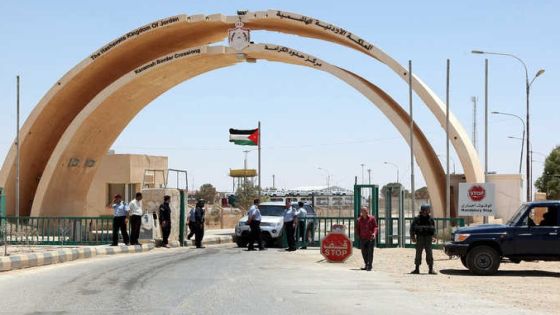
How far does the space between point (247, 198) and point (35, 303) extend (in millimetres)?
61758

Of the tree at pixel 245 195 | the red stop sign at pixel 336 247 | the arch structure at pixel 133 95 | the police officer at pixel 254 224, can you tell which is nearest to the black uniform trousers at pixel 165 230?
the police officer at pixel 254 224

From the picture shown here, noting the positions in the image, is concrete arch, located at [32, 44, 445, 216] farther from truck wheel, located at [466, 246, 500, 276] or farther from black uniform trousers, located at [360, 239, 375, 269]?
truck wheel, located at [466, 246, 500, 276]

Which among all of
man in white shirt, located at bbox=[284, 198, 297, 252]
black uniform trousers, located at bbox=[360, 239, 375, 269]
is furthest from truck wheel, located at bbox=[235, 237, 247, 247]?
black uniform trousers, located at bbox=[360, 239, 375, 269]

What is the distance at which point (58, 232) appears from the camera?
29406 mm

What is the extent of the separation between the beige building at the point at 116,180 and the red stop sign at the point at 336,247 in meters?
32.9

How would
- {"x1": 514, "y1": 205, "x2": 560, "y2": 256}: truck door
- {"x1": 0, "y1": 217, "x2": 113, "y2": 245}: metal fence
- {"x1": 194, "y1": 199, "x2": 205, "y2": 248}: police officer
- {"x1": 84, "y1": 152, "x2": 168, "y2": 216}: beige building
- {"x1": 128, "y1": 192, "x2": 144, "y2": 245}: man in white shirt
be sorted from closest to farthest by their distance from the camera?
{"x1": 514, "y1": 205, "x2": 560, "y2": 256}: truck door
{"x1": 128, "y1": 192, "x2": 144, "y2": 245}: man in white shirt
{"x1": 194, "y1": 199, "x2": 205, "y2": 248}: police officer
{"x1": 0, "y1": 217, "x2": 113, "y2": 245}: metal fence
{"x1": 84, "y1": 152, "x2": 168, "y2": 216}: beige building

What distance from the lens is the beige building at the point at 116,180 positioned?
53.0 meters

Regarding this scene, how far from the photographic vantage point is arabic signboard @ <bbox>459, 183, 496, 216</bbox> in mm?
27781

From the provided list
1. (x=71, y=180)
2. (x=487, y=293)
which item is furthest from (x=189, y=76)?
(x=487, y=293)

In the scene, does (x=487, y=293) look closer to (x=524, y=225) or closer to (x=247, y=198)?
(x=524, y=225)

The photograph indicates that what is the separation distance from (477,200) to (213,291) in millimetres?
16503

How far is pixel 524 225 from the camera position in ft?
59.6

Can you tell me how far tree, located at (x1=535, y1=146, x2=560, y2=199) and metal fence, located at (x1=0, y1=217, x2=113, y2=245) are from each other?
58213 mm

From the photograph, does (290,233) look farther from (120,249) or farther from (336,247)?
(120,249)
